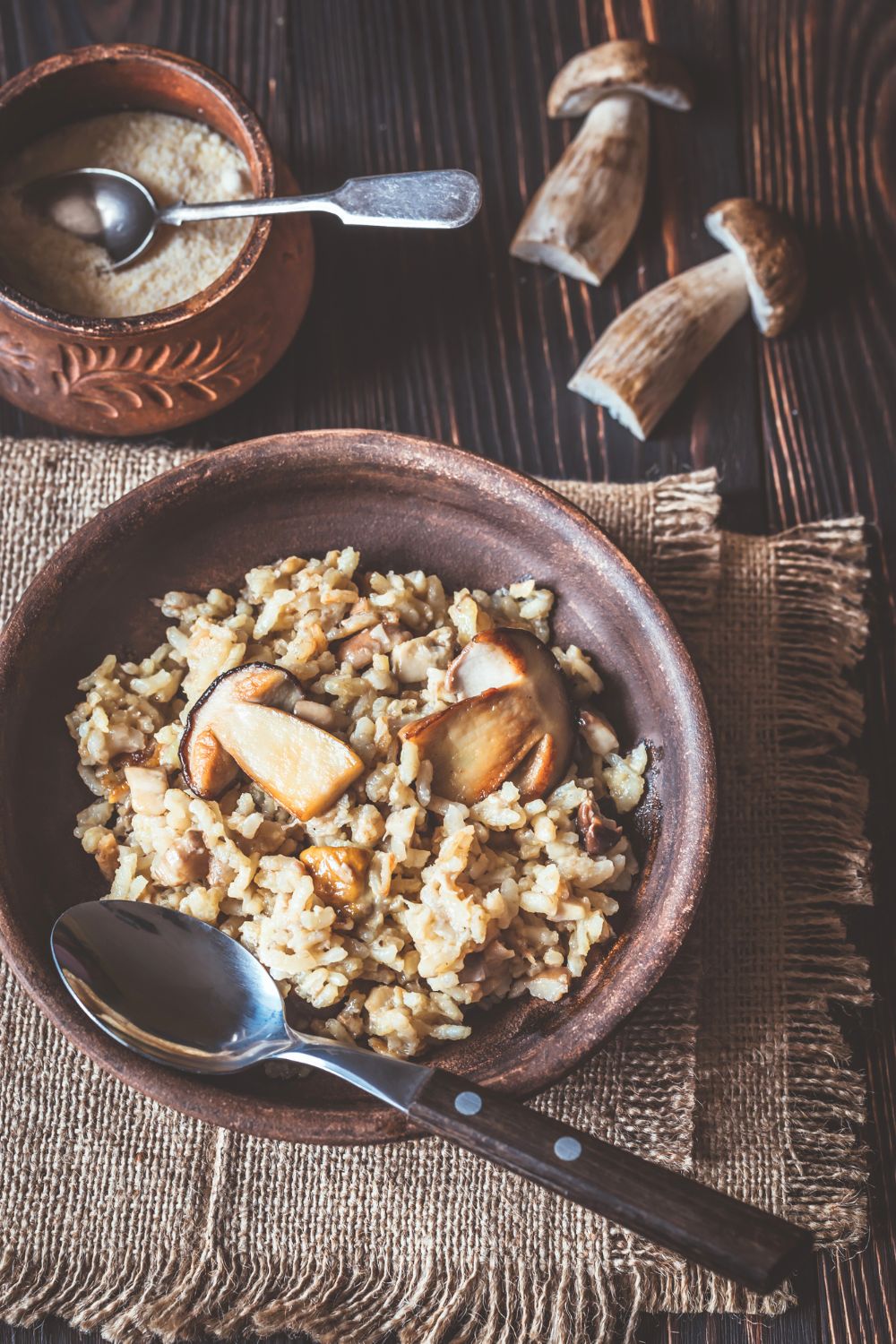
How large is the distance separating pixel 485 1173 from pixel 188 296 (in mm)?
1506

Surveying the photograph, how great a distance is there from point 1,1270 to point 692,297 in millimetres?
1983

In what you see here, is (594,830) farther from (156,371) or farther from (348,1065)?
(156,371)

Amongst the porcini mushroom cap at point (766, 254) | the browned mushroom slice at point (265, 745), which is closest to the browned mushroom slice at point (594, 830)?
the browned mushroom slice at point (265, 745)

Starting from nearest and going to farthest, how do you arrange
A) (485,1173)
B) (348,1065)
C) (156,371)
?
(348,1065)
(485,1173)
(156,371)

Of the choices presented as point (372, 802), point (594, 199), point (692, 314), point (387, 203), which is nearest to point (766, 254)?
point (692, 314)

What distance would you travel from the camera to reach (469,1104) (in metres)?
1.45

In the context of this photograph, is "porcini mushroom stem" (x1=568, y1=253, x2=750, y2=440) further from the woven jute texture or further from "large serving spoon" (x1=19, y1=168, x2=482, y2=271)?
the woven jute texture

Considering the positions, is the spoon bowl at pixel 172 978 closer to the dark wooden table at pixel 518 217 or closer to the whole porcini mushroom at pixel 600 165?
the dark wooden table at pixel 518 217

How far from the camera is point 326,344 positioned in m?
2.27

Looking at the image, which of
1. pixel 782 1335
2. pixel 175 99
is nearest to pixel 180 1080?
pixel 782 1335

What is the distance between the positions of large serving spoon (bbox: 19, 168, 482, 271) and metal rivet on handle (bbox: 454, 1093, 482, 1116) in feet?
4.35

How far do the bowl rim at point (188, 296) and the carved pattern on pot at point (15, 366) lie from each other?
3.1 inches

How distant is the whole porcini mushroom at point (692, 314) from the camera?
220 centimetres

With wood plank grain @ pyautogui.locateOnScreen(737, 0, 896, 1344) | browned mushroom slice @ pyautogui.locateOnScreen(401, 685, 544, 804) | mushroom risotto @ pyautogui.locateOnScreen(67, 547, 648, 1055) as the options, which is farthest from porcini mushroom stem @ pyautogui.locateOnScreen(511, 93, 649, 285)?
browned mushroom slice @ pyautogui.locateOnScreen(401, 685, 544, 804)
